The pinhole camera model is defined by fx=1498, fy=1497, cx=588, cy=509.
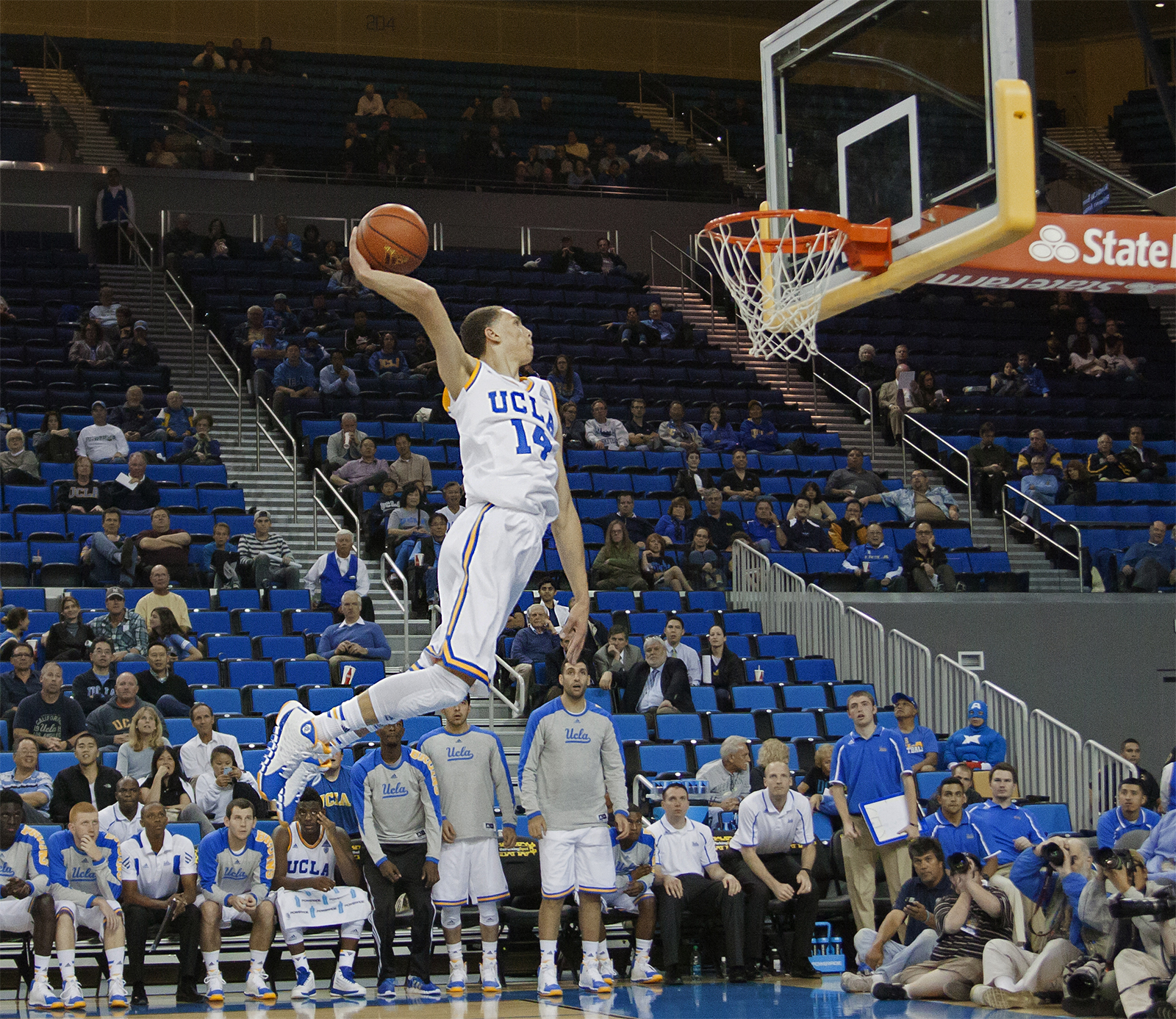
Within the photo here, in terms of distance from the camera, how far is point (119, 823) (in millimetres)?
9391

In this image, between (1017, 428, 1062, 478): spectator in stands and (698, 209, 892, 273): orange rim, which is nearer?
(698, 209, 892, 273): orange rim

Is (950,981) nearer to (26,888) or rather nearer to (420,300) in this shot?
(420,300)

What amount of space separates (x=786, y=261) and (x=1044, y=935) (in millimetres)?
4308

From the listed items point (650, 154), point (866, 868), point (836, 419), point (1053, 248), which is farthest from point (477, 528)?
point (650, 154)

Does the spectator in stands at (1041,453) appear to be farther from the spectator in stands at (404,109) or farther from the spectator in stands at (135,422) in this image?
the spectator in stands at (404,109)

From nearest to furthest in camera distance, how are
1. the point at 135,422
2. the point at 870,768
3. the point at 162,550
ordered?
the point at 870,768, the point at 162,550, the point at 135,422

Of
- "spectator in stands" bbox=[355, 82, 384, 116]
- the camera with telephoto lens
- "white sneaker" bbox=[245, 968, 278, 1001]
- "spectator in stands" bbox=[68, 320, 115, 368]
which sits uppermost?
"spectator in stands" bbox=[355, 82, 384, 116]

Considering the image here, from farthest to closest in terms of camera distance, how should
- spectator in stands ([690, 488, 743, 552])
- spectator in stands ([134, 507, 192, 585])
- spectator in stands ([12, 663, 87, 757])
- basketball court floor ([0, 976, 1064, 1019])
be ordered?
1. spectator in stands ([690, 488, 743, 552])
2. spectator in stands ([134, 507, 192, 585])
3. spectator in stands ([12, 663, 87, 757])
4. basketball court floor ([0, 976, 1064, 1019])

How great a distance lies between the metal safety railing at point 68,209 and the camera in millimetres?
21906

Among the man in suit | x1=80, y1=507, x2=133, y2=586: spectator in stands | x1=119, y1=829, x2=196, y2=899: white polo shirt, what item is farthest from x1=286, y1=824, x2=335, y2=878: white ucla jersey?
x1=80, y1=507, x2=133, y2=586: spectator in stands

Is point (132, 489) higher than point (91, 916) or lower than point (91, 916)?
higher

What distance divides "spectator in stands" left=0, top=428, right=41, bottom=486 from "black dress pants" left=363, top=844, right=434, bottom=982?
7.05 m

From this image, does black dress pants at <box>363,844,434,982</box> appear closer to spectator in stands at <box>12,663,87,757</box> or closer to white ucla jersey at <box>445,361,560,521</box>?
spectator in stands at <box>12,663,87,757</box>

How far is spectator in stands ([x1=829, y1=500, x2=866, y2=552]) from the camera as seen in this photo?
→ 1593 centimetres
